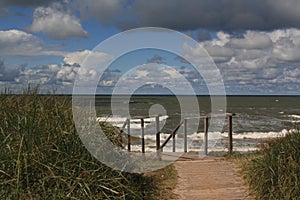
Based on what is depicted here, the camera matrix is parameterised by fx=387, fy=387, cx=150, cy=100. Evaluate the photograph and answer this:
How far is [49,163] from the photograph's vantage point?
4645 millimetres

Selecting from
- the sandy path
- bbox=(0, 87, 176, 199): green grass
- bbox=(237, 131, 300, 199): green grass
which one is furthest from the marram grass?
bbox=(0, 87, 176, 199): green grass

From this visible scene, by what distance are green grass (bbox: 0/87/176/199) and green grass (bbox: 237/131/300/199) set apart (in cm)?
162

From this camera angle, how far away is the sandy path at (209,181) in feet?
19.1

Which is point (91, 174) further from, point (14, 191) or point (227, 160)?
point (227, 160)

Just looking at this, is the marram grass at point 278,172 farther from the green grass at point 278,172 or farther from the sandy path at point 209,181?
the sandy path at point 209,181

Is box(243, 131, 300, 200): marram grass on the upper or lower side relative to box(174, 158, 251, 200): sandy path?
upper

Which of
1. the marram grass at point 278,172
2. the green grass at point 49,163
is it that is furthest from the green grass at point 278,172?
the green grass at point 49,163

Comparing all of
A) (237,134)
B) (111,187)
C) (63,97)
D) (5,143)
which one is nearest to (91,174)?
(111,187)

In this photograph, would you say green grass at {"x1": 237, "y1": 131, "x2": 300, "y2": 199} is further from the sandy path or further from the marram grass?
the sandy path

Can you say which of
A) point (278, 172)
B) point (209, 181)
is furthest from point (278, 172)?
point (209, 181)

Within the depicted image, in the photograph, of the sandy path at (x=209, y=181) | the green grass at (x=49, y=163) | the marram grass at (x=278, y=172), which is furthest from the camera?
the sandy path at (x=209, y=181)

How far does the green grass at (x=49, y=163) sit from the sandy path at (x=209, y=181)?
2.56 feet

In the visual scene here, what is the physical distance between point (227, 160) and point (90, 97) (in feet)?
10.6

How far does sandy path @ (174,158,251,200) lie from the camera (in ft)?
19.1
